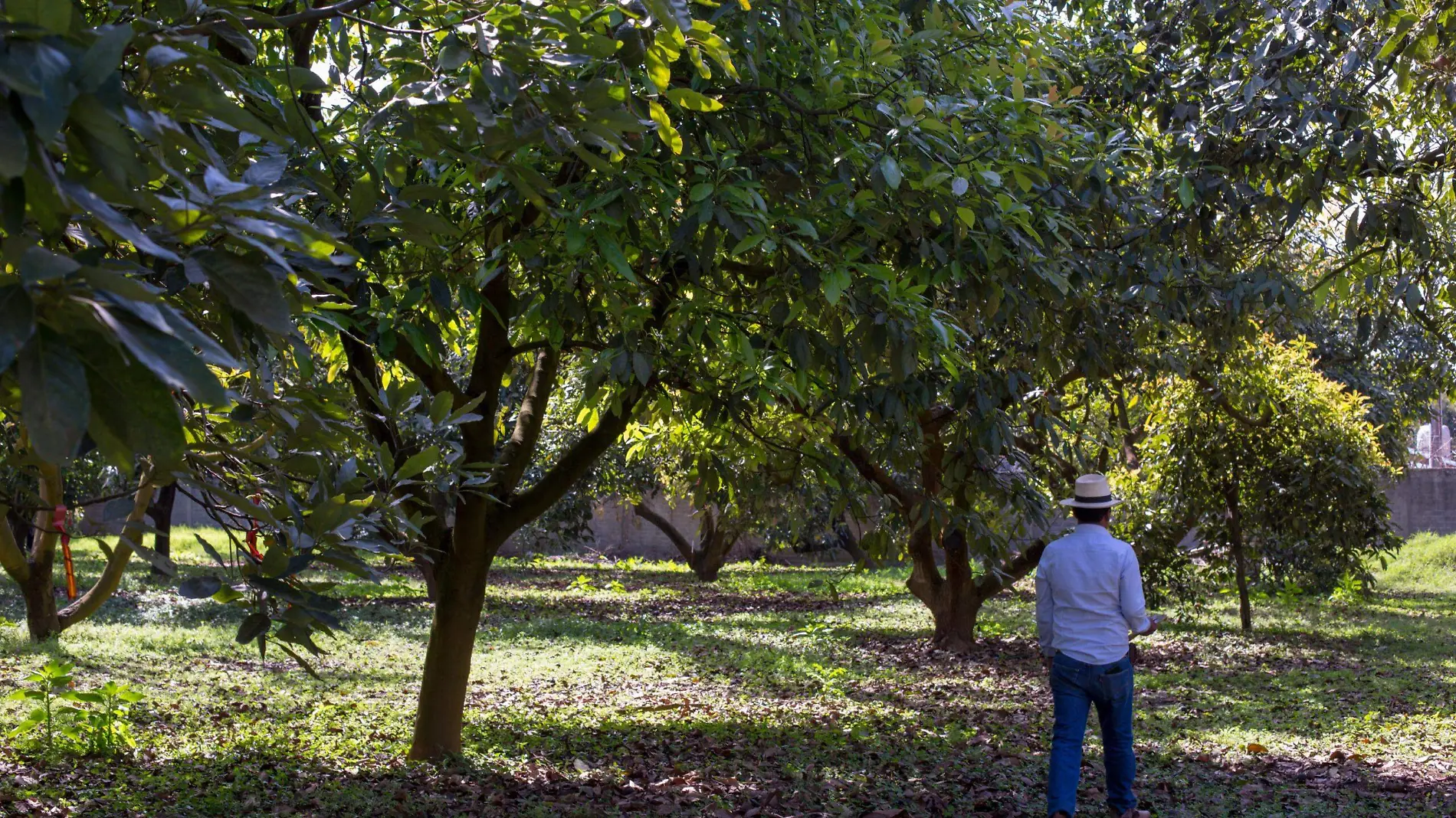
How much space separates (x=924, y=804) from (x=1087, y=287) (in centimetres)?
262

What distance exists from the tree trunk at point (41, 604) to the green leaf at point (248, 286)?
26.8ft

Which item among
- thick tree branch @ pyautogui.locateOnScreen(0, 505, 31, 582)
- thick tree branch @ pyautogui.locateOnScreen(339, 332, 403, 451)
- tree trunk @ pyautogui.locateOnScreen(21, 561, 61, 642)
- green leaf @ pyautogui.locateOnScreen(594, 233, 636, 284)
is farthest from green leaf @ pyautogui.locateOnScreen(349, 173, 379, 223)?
tree trunk @ pyautogui.locateOnScreen(21, 561, 61, 642)

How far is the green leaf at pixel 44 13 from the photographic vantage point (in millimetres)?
1422

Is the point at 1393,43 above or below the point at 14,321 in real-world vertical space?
above

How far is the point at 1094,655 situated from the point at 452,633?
3.26m

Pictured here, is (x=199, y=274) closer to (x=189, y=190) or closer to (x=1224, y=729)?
(x=189, y=190)

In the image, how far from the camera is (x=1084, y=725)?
17.2ft

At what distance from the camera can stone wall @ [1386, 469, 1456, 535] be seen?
79.5ft

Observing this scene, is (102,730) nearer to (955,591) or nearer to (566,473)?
(566,473)

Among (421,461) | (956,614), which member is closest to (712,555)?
(956,614)

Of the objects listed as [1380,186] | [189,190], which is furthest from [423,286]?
[1380,186]

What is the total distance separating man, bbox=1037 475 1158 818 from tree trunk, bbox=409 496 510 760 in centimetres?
287

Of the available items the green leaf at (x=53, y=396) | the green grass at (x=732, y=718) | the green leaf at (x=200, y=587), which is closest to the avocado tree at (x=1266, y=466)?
the green grass at (x=732, y=718)

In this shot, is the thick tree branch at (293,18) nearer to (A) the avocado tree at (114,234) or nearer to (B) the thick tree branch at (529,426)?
(A) the avocado tree at (114,234)
